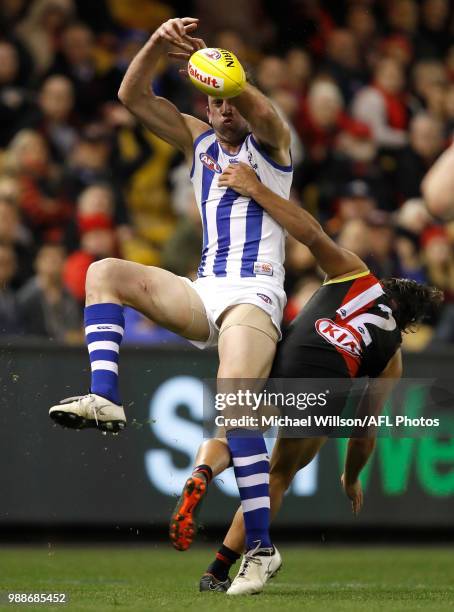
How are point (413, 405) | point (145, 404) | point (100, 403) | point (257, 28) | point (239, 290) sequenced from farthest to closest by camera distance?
point (257, 28) → point (145, 404) → point (413, 405) → point (239, 290) → point (100, 403)

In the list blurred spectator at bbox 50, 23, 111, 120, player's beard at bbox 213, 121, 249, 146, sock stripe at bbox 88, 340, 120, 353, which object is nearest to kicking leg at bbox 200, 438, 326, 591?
sock stripe at bbox 88, 340, 120, 353

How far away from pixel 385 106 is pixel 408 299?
7337 mm

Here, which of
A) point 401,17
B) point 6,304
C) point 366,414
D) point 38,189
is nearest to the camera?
point 366,414

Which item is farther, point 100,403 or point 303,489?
point 303,489

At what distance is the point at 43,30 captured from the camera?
13148 millimetres

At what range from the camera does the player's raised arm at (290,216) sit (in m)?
6.59

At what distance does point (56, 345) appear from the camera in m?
9.76

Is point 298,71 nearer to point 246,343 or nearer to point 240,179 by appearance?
point 240,179

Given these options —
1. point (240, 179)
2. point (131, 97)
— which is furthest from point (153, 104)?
point (240, 179)

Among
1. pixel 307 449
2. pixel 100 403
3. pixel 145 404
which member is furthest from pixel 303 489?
pixel 100 403

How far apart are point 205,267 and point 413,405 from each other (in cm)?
233

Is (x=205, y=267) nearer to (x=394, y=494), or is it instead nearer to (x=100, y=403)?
(x=100, y=403)

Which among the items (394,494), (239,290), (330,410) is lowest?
(394,494)

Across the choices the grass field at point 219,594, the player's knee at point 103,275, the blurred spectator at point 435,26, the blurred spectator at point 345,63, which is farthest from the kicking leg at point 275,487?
the blurred spectator at point 435,26
